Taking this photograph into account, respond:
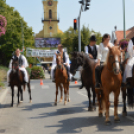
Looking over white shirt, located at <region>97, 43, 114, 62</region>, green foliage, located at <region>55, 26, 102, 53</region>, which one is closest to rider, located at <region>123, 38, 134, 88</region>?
white shirt, located at <region>97, 43, 114, 62</region>

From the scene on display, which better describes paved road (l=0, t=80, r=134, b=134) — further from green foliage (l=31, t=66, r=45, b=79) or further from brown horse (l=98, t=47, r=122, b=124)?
green foliage (l=31, t=66, r=45, b=79)

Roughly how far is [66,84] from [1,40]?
4033 centimetres

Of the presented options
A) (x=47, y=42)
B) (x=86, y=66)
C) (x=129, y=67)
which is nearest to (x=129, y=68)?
(x=129, y=67)

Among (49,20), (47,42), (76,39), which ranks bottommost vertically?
(76,39)

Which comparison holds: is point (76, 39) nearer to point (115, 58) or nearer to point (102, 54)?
point (102, 54)

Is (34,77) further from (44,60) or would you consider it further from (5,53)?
(44,60)

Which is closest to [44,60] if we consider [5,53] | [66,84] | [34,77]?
[5,53]

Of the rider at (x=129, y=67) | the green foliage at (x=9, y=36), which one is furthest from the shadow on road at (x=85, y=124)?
the green foliage at (x=9, y=36)

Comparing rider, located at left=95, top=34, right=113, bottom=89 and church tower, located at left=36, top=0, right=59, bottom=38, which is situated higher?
church tower, located at left=36, top=0, right=59, bottom=38

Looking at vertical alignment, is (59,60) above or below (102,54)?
below

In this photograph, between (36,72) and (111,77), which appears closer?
(111,77)

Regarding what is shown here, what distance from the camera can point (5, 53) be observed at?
50.3m

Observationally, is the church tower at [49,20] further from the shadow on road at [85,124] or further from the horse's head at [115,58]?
the horse's head at [115,58]

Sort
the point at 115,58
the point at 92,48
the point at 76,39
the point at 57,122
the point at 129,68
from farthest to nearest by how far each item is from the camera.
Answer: the point at 76,39 → the point at 92,48 → the point at 129,68 → the point at 57,122 → the point at 115,58
